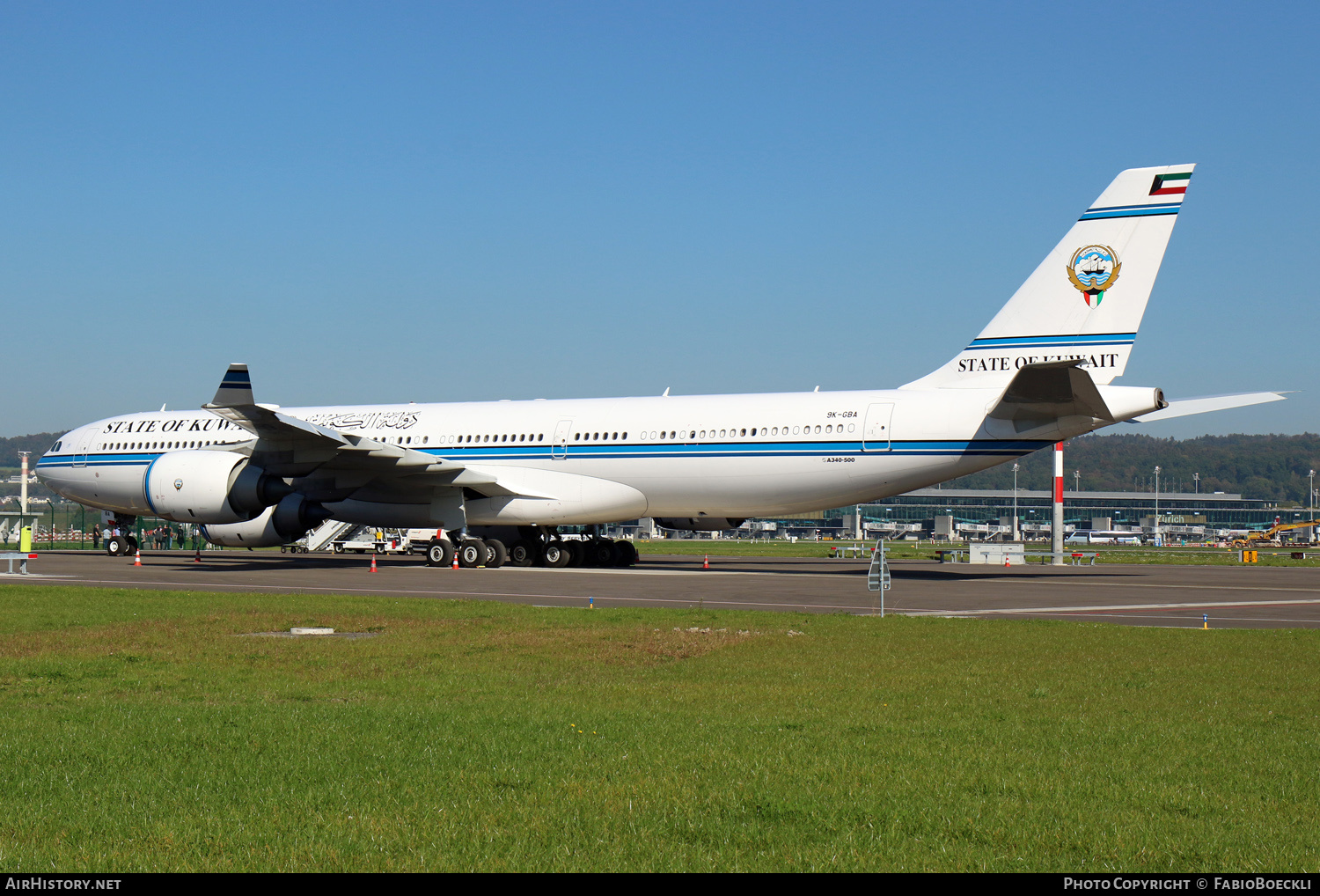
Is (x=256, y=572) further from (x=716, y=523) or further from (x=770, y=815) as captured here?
(x=770, y=815)

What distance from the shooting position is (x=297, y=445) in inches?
1203

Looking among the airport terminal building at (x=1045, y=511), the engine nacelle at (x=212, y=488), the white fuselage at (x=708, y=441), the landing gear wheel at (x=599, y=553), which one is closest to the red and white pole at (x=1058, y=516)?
the landing gear wheel at (x=599, y=553)

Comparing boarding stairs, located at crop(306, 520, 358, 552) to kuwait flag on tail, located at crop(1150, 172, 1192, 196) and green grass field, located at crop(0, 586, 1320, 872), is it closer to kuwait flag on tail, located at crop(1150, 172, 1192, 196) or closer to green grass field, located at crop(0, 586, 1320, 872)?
kuwait flag on tail, located at crop(1150, 172, 1192, 196)

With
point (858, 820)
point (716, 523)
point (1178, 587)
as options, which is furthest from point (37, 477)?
point (858, 820)

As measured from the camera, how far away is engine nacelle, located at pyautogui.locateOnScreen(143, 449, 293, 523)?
3069 centimetres

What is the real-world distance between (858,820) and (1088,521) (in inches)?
7435

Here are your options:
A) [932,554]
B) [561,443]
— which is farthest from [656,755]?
[932,554]

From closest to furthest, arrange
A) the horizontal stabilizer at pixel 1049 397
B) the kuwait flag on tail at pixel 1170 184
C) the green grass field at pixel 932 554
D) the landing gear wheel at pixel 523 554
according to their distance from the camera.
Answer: the horizontal stabilizer at pixel 1049 397 < the kuwait flag on tail at pixel 1170 184 < the landing gear wheel at pixel 523 554 < the green grass field at pixel 932 554

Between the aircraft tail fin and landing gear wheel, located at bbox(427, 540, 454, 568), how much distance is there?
51.5 ft

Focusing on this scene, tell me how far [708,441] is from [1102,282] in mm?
10228

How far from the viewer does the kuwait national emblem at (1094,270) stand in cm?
2620

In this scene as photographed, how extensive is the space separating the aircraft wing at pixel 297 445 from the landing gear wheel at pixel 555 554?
12.8 feet

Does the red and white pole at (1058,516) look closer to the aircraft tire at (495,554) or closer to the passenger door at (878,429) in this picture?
the passenger door at (878,429)

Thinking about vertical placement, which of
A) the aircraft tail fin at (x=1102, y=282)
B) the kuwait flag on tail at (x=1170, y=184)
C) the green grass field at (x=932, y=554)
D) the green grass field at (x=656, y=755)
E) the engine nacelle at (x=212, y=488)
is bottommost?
the green grass field at (x=932, y=554)
